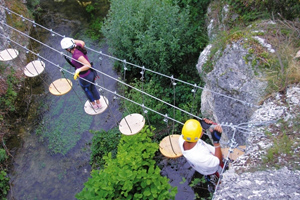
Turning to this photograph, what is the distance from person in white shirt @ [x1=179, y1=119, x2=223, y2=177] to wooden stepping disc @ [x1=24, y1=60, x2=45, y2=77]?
12.3ft

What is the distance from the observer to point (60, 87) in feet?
19.1

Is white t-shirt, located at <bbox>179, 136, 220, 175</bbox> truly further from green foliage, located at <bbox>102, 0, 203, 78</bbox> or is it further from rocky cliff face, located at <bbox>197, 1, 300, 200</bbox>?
green foliage, located at <bbox>102, 0, 203, 78</bbox>

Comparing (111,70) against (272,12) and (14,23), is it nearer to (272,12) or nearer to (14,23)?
(14,23)

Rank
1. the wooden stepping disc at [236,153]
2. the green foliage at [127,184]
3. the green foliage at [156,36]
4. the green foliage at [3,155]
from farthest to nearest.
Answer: the green foliage at [156,36], the green foliage at [3,155], the green foliage at [127,184], the wooden stepping disc at [236,153]

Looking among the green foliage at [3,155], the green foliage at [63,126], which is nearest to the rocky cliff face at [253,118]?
the green foliage at [63,126]

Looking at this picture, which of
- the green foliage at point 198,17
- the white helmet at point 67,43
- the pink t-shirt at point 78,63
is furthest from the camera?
the green foliage at point 198,17

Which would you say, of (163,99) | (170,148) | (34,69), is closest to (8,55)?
(34,69)

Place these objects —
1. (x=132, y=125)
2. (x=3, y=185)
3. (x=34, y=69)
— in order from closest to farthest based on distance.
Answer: (x=132, y=125) < (x=34, y=69) < (x=3, y=185)

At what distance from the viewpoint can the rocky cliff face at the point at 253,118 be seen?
314 cm

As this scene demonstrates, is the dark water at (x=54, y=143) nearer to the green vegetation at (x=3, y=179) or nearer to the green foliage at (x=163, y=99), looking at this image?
the green vegetation at (x=3, y=179)

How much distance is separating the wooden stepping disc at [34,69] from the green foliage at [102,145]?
6.22 feet

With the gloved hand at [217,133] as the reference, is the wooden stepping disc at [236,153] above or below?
below

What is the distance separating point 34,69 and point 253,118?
4.74 metres

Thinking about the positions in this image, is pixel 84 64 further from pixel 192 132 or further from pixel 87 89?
pixel 192 132
